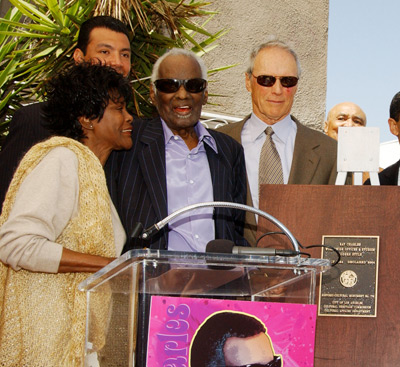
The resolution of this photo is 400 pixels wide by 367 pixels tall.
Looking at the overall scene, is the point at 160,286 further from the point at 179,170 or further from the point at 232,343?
the point at 179,170

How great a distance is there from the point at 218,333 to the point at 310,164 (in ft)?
6.91

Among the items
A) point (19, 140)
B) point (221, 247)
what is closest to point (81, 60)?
point (19, 140)

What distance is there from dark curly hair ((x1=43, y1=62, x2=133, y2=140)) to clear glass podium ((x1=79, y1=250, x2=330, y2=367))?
1.06m

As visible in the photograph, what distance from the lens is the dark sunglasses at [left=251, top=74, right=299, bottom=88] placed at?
422 centimetres

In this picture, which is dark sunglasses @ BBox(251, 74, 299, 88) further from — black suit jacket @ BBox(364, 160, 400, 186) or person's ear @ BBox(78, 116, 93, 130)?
person's ear @ BBox(78, 116, 93, 130)

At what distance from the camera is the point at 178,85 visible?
12.9ft

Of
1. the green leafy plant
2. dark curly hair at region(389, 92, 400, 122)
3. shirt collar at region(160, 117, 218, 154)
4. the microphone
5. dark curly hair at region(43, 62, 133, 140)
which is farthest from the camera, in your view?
the green leafy plant

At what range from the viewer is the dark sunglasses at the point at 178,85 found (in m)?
3.92

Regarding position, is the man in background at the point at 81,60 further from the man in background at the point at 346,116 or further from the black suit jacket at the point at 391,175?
the man in background at the point at 346,116

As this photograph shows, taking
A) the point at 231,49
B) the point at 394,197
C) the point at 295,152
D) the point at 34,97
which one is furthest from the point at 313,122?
the point at 394,197

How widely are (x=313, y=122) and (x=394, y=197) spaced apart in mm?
6722

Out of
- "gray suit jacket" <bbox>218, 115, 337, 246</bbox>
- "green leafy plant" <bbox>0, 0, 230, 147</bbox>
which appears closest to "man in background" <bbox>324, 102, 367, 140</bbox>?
"green leafy plant" <bbox>0, 0, 230, 147</bbox>

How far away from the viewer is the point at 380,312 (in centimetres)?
274

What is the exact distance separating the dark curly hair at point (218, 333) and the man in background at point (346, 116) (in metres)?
4.54
